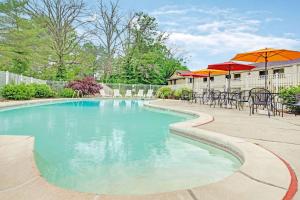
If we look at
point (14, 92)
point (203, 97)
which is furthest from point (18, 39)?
point (203, 97)

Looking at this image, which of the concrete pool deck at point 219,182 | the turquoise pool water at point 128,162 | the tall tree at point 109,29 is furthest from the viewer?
the tall tree at point 109,29

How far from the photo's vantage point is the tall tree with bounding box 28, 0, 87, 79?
1049 inches

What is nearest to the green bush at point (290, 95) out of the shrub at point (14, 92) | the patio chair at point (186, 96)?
the patio chair at point (186, 96)

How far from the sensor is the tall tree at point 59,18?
26641 millimetres

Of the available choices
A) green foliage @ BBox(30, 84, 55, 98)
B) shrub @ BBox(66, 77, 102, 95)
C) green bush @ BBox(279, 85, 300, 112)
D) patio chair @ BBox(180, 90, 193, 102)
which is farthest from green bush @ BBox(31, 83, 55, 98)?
green bush @ BBox(279, 85, 300, 112)

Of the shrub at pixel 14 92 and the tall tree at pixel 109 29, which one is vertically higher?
the tall tree at pixel 109 29

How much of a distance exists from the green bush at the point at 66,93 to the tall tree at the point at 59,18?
5.19 metres

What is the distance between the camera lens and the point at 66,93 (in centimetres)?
2175

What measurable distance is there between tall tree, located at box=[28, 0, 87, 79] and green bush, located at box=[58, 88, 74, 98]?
5193 millimetres

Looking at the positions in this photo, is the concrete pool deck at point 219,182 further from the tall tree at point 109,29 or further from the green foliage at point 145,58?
the tall tree at point 109,29

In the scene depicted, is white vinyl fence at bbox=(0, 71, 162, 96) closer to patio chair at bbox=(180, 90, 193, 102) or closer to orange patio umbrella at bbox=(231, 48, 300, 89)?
patio chair at bbox=(180, 90, 193, 102)

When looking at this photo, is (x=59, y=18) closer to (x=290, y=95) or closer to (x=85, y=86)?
(x=85, y=86)

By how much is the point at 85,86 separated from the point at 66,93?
1864 mm

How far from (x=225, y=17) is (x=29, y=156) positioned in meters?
24.3
